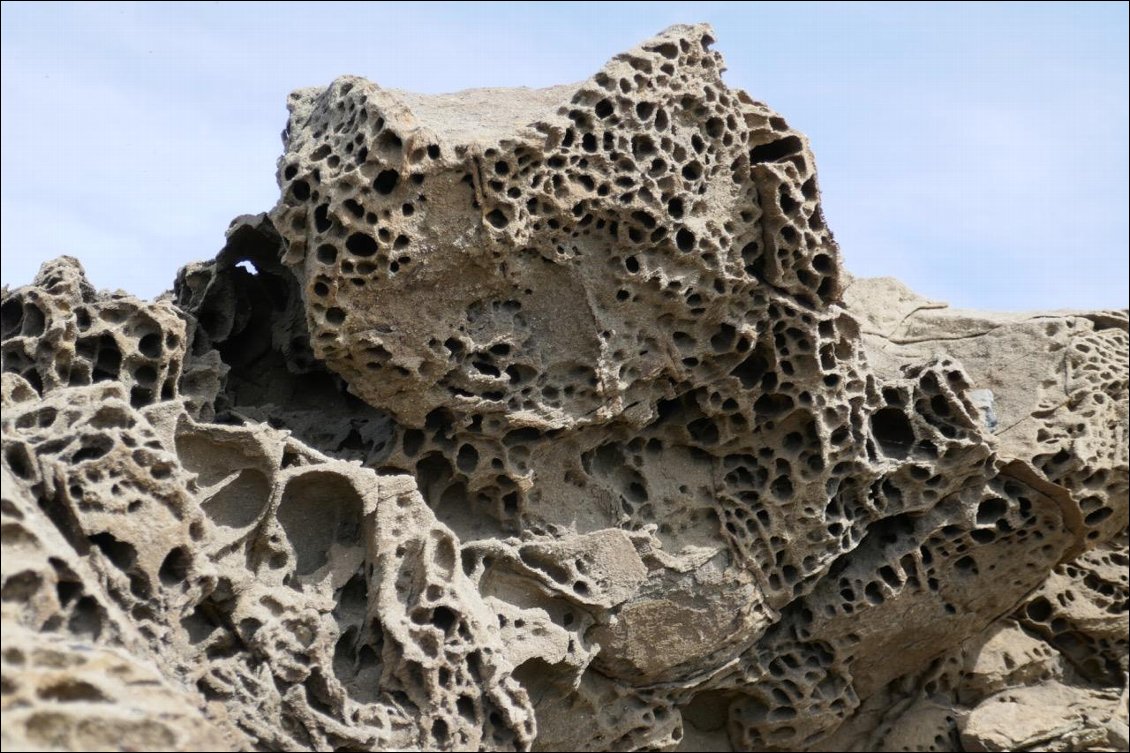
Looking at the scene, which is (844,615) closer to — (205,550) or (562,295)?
(562,295)

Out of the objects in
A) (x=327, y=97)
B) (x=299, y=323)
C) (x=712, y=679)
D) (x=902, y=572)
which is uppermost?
(x=327, y=97)

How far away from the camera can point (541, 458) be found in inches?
277

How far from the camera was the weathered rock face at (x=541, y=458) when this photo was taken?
570 centimetres

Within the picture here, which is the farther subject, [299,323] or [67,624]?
[299,323]

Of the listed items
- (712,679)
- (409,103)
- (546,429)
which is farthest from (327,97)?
(712,679)

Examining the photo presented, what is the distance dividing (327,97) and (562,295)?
4.30ft

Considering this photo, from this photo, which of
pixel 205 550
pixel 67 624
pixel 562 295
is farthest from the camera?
pixel 562 295

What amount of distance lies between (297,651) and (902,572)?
321cm

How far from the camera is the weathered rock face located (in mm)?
5703

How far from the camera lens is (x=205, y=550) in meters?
5.90

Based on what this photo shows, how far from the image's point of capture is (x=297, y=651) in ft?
19.5

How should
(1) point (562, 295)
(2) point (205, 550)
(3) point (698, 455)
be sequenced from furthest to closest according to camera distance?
(3) point (698, 455), (1) point (562, 295), (2) point (205, 550)

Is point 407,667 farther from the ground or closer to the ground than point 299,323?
closer to the ground

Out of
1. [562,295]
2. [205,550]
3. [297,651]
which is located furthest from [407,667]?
[562,295]
